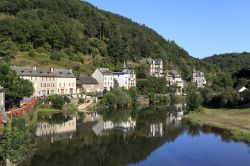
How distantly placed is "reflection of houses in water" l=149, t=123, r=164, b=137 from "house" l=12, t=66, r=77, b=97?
33.8m

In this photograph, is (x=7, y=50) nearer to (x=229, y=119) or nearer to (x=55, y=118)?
(x=55, y=118)

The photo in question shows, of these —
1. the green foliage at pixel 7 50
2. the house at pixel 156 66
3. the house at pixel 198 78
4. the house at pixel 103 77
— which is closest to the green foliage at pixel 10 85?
the green foliage at pixel 7 50

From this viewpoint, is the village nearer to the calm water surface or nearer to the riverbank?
the calm water surface

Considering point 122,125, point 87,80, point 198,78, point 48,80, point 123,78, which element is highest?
point 198,78

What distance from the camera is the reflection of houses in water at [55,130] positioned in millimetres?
52419

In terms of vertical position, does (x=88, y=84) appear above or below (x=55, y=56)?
below

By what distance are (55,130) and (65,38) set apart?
80630 mm

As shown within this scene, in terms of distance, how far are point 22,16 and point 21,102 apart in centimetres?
7919

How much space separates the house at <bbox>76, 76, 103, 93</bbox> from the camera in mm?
105875

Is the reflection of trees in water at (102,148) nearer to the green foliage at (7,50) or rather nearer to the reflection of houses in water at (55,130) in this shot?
the reflection of houses in water at (55,130)

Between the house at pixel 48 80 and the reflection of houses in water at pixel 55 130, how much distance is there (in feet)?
88.0

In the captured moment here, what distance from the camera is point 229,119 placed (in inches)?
2707

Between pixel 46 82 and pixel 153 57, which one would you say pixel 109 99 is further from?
pixel 153 57

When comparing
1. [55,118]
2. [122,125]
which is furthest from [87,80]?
[122,125]
